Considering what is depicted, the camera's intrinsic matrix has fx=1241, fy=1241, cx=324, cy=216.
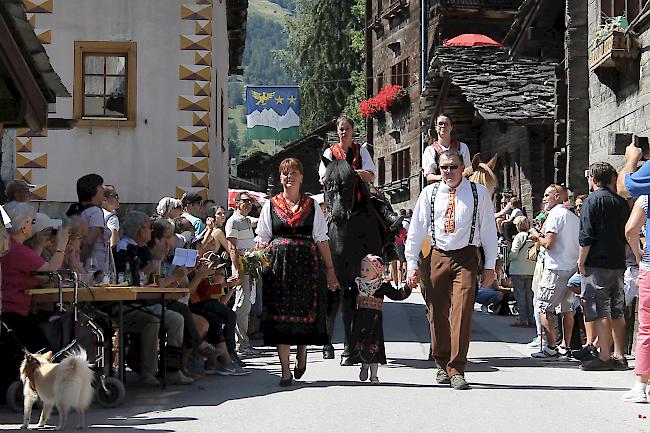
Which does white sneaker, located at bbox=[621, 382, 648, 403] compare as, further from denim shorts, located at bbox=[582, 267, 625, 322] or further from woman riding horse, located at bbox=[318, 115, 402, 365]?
woman riding horse, located at bbox=[318, 115, 402, 365]

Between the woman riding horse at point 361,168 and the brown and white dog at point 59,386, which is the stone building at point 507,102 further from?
the brown and white dog at point 59,386

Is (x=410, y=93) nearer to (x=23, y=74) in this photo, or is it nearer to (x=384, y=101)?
(x=384, y=101)

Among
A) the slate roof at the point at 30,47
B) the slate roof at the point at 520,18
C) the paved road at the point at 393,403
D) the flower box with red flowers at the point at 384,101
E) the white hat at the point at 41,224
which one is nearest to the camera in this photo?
the paved road at the point at 393,403

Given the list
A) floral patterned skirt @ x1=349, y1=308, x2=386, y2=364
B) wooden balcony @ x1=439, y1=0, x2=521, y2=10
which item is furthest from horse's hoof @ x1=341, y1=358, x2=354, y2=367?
wooden balcony @ x1=439, y1=0, x2=521, y2=10

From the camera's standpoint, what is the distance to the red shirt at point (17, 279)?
9.60 metres

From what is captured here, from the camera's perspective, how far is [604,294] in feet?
41.9

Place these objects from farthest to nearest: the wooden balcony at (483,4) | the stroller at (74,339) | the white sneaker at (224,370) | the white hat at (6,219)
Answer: the wooden balcony at (483,4) < the white sneaker at (224,370) < the white hat at (6,219) < the stroller at (74,339)

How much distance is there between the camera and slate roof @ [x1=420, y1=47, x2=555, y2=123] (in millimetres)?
25672

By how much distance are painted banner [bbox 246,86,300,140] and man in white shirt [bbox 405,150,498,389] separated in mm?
36997

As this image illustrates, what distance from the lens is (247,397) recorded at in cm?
1050

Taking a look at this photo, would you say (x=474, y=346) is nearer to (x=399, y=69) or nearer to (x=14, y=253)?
(x=14, y=253)

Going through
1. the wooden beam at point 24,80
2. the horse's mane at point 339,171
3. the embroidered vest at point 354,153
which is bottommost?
the horse's mane at point 339,171

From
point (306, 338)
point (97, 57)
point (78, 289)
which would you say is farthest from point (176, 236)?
point (97, 57)

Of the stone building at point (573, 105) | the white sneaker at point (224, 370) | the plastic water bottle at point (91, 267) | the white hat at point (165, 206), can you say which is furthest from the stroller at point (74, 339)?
the stone building at point (573, 105)
